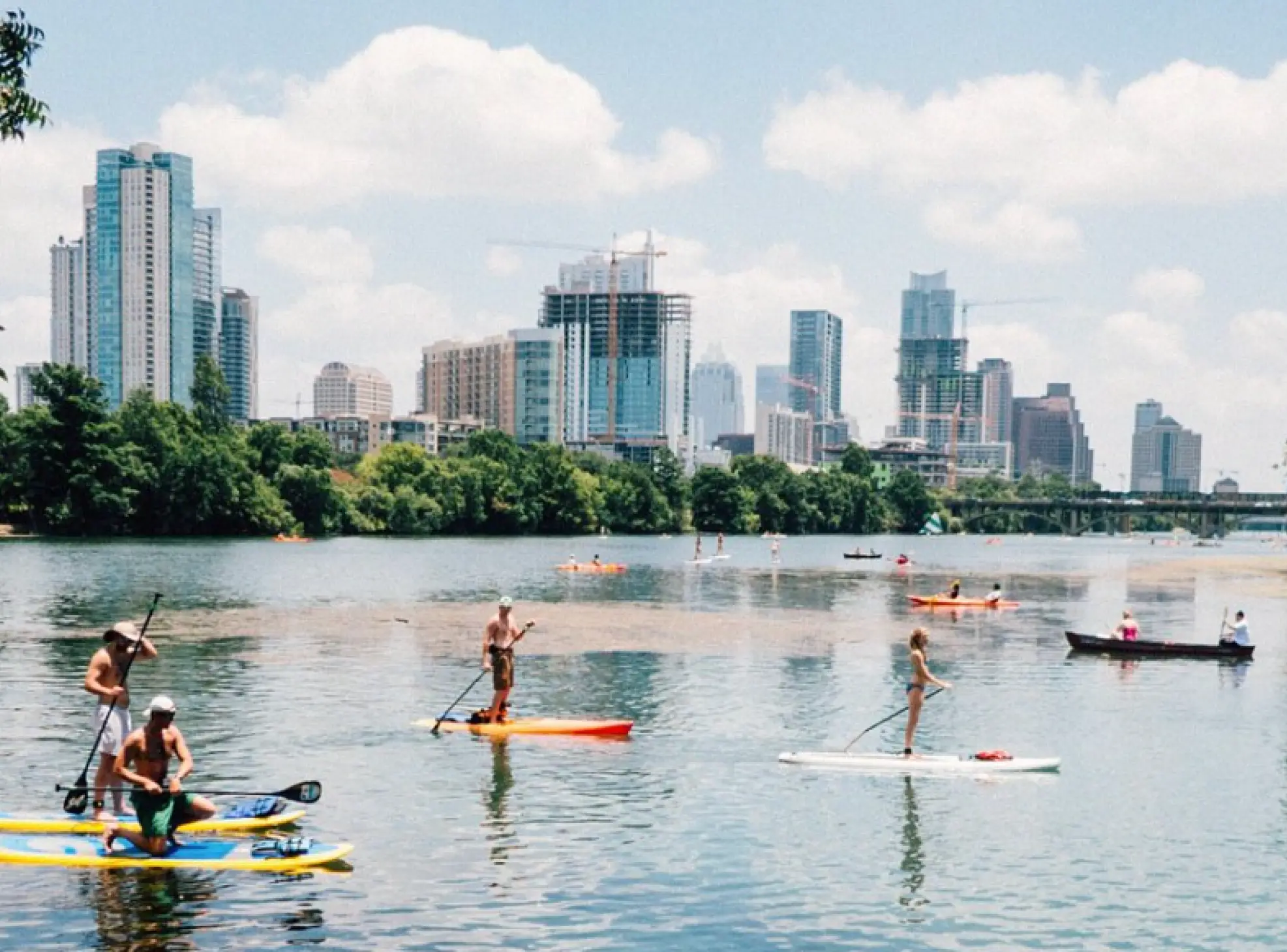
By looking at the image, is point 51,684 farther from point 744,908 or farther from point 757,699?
point 744,908

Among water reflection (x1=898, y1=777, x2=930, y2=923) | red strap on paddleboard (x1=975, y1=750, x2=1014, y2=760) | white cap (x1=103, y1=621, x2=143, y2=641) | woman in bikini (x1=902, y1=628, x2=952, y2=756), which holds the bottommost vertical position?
water reflection (x1=898, y1=777, x2=930, y2=923)

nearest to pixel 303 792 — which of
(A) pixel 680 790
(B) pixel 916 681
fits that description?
(A) pixel 680 790

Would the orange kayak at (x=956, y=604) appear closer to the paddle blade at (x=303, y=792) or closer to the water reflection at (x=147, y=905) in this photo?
the paddle blade at (x=303, y=792)

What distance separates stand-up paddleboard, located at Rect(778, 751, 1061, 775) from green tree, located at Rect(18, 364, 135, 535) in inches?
4808

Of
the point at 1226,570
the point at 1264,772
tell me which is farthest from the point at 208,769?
the point at 1226,570

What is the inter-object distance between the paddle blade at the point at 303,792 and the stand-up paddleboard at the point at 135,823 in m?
0.40

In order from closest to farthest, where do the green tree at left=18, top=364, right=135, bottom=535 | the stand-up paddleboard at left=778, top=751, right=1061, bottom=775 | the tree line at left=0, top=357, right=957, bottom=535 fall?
the stand-up paddleboard at left=778, top=751, right=1061, bottom=775
the green tree at left=18, top=364, right=135, bottom=535
the tree line at left=0, top=357, right=957, bottom=535

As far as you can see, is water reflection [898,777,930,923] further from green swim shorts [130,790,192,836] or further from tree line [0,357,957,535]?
tree line [0,357,957,535]

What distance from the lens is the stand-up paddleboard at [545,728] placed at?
3070cm

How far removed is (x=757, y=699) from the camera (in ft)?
125

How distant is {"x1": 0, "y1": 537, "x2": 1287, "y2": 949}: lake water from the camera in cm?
1820

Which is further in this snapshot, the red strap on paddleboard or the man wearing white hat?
the red strap on paddleboard

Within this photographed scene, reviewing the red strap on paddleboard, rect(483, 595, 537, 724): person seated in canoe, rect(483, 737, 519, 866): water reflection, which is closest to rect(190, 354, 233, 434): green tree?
rect(483, 595, 537, 724): person seated in canoe

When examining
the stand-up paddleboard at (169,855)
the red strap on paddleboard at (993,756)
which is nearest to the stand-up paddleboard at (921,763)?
the red strap on paddleboard at (993,756)
